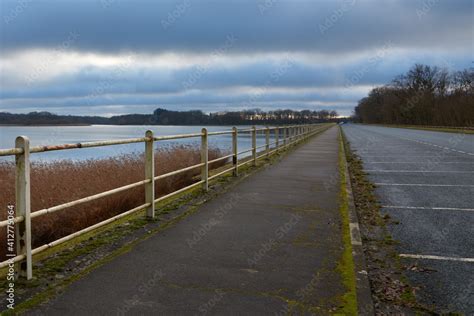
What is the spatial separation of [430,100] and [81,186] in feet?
309

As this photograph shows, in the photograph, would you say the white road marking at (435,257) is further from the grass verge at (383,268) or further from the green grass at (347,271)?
the green grass at (347,271)

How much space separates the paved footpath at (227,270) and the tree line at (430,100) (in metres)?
64.0

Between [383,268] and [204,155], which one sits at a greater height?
[204,155]

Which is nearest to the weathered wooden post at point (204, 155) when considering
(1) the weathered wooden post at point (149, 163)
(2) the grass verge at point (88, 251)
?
(2) the grass verge at point (88, 251)

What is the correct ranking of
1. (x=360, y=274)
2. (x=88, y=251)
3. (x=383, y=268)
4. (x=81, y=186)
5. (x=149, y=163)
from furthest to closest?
1. (x=81, y=186)
2. (x=149, y=163)
3. (x=88, y=251)
4. (x=383, y=268)
5. (x=360, y=274)

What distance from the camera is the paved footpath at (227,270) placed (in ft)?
12.6

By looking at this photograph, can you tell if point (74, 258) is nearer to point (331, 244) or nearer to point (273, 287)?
point (273, 287)

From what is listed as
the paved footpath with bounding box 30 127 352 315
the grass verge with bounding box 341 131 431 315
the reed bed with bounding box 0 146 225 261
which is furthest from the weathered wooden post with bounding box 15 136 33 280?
the reed bed with bounding box 0 146 225 261

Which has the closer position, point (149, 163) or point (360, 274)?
point (360, 274)

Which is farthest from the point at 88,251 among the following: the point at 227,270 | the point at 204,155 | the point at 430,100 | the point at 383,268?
the point at 430,100

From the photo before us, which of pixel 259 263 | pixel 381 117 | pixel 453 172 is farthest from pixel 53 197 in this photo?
pixel 381 117

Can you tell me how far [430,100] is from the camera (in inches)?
3698

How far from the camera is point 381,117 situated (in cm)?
15575

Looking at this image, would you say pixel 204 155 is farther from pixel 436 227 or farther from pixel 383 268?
pixel 383 268
